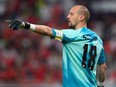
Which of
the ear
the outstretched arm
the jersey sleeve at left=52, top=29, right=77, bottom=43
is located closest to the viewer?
the outstretched arm

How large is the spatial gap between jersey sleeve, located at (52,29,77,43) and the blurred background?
455cm

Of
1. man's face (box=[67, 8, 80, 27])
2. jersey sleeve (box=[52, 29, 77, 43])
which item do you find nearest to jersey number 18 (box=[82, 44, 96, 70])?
jersey sleeve (box=[52, 29, 77, 43])

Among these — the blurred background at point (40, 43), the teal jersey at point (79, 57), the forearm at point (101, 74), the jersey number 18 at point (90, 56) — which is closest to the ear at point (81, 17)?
the teal jersey at point (79, 57)

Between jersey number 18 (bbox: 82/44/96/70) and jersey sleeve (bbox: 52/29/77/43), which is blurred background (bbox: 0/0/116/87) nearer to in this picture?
jersey number 18 (bbox: 82/44/96/70)

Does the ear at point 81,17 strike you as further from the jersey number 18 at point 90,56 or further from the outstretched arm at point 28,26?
the outstretched arm at point 28,26

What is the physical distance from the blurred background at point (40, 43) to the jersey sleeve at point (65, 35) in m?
4.55

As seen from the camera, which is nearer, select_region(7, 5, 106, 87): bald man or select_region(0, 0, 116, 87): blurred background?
select_region(7, 5, 106, 87): bald man

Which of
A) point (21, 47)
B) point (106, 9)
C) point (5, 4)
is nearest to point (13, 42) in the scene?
point (21, 47)

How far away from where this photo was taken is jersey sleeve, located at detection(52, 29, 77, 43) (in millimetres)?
8148

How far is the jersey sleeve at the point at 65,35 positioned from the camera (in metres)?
8.15

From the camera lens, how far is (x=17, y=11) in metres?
Answer: 16.0

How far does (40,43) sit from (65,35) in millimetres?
6888

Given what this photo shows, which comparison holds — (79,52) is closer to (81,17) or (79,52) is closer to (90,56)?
(90,56)

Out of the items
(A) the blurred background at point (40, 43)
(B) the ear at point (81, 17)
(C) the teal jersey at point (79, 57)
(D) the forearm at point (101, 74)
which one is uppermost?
(B) the ear at point (81, 17)
